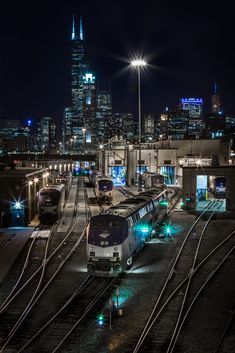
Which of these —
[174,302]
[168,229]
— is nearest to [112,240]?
[174,302]

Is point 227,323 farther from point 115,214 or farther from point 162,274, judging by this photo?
point 115,214

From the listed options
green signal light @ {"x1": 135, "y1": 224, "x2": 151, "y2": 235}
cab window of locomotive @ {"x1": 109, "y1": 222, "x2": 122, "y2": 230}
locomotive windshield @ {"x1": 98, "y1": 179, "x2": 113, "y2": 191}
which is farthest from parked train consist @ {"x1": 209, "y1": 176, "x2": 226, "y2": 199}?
cab window of locomotive @ {"x1": 109, "y1": 222, "x2": 122, "y2": 230}

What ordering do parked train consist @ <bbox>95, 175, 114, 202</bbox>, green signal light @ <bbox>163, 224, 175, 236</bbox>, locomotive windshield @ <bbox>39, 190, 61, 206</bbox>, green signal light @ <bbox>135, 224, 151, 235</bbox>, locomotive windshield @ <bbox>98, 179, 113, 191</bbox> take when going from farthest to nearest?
1. locomotive windshield @ <bbox>98, 179, 113, 191</bbox>
2. parked train consist @ <bbox>95, 175, 114, 202</bbox>
3. locomotive windshield @ <bbox>39, 190, 61, 206</bbox>
4. green signal light @ <bbox>163, 224, 175, 236</bbox>
5. green signal light @ <bbox>135, 224, 151, 235</bbox>

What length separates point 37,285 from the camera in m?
18.9

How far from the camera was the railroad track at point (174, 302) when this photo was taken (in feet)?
43.2

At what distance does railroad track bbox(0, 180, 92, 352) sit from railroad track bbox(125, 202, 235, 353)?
3926 mm

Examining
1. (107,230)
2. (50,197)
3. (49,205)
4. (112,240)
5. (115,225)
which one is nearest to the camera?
(112,240)

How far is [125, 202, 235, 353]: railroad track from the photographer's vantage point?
43.2 ft

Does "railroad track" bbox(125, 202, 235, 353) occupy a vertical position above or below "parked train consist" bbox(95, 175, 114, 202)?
below

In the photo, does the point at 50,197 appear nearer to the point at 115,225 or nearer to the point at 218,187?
the point at 115,225

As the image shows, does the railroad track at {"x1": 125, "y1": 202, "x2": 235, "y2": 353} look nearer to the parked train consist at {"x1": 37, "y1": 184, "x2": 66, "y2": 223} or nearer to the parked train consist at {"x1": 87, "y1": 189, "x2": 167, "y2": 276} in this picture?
the parked train consist at {"x1": 87, "y1": 189, "x2": 167, "y2": 276}

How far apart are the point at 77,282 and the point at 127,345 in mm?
6511

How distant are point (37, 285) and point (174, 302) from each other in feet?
18.8

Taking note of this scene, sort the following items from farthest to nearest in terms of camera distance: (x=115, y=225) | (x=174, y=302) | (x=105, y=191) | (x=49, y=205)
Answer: (x=105, y=191) → (x=49, y=205) → (x=115, y=225) → (x=174, y=302)
